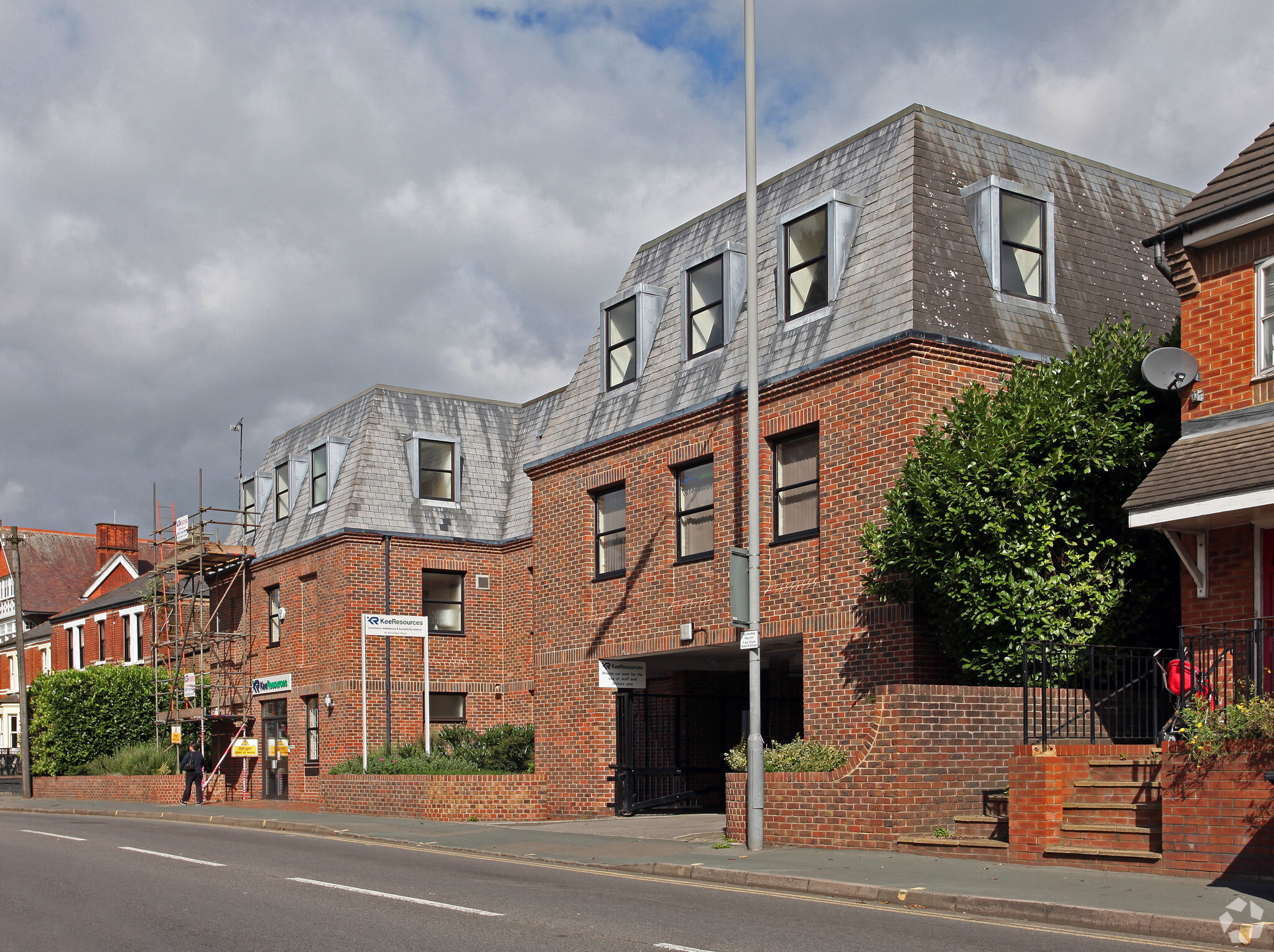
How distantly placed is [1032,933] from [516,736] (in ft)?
59.9

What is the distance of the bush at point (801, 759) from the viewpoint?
17.2 meters

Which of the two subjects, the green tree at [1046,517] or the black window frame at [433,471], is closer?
the green tree at [1046,517]

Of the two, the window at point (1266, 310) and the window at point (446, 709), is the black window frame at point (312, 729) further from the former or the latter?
the window at point (1266, 310)

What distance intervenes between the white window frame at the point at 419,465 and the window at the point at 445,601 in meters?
1.74

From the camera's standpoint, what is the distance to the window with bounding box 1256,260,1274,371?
48.6 ft

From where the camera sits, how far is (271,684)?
34.6m

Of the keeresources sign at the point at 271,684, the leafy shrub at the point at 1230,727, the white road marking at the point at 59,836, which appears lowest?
the white road marking at the point at 59,836

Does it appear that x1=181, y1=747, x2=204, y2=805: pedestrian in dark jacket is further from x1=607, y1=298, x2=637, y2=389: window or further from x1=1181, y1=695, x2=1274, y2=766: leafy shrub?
x1=1181, y1=695, x2=1274, y2=766: leafy shrub

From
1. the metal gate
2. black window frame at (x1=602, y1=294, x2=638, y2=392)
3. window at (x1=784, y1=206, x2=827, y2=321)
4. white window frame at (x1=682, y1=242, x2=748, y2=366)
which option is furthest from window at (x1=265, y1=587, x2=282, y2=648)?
window at (x1=784, y1=206, x2=827, y2=321)

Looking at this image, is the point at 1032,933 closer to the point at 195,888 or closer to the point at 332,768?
the point at 195,888

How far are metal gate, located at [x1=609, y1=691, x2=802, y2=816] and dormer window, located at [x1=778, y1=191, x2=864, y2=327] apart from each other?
7.17 meters

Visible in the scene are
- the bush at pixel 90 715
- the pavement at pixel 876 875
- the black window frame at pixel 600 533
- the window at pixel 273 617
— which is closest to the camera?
the pavement at pixel 876 875

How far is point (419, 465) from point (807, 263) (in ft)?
51.4

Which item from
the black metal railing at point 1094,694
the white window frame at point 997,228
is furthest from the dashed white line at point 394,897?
the white window frame at point 997,228
